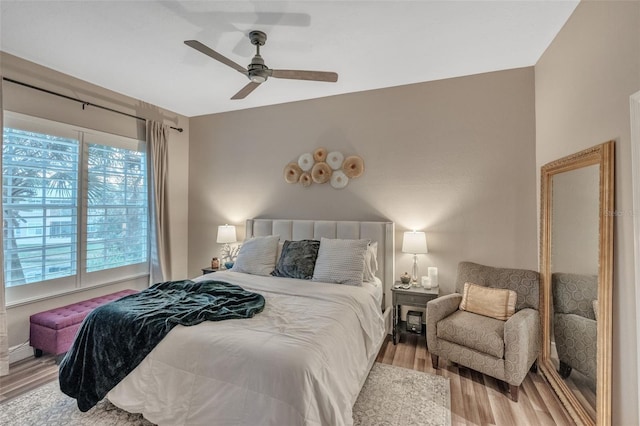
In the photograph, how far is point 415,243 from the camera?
3158mm

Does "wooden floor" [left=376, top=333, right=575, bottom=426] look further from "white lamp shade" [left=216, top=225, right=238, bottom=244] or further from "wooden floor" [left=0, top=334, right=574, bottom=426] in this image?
"white lamp shade" [left=216, top=225, right=238, bottom=244]

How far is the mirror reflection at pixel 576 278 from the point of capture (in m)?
1.86

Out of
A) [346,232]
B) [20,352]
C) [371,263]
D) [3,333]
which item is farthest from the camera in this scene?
[346,232]

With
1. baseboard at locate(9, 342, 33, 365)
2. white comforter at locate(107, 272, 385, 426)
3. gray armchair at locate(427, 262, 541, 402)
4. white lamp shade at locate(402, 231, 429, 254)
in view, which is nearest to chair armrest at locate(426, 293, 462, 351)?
gray armchair at locate(427, 262, 541, 402)

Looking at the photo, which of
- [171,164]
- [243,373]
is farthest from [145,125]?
[243,373]

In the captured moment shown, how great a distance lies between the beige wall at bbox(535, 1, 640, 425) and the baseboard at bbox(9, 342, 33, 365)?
4778 mm

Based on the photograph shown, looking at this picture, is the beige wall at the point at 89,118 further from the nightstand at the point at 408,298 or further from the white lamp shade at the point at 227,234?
the nightstand at the point at 408,298

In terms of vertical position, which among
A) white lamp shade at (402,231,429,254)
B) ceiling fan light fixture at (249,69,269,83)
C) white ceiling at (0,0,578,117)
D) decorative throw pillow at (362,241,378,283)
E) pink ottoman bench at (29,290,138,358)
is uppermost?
white ceiling at (0,0,578,117)

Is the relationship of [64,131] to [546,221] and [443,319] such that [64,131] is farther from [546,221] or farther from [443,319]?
[546,221]

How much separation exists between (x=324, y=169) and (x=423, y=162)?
1.23 metres

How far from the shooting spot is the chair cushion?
228cm

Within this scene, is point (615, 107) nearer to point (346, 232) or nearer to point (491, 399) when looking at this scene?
point (491, 399)

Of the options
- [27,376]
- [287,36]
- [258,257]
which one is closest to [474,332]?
[258,257]

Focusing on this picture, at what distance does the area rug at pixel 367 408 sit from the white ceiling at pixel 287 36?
2.98 metres
